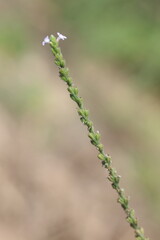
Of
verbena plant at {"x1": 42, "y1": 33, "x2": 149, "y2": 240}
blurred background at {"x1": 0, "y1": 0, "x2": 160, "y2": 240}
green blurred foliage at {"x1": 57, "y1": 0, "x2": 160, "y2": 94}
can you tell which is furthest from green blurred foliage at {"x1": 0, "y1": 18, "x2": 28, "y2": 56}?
verbena plant at {"x1": 42, "y1": 33, "x2": 149, "y2": 240}

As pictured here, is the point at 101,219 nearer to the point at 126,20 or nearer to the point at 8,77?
the point at 8,77

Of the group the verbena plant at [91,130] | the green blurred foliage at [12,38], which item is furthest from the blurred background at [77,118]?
the verbena plant at [91,130]

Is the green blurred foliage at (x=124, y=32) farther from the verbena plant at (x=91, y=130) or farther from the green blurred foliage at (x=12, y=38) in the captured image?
the verbena plant at (x=91, y=130)

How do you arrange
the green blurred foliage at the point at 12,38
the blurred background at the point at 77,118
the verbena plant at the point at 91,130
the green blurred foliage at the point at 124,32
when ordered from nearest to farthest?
1. the verbena plant at the point at 91,130
2. the blurred background at the point at 77,118
3. the green blurred foliage at the point at 124,32
4. the green blurred foliage at the point at 12,38

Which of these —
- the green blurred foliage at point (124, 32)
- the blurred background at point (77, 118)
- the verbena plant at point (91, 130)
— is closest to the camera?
the verbena plant at point (91, 130)

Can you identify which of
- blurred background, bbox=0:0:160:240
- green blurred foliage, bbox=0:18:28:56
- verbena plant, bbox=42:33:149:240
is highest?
green blurred foliage, bbox=0:18:28:56

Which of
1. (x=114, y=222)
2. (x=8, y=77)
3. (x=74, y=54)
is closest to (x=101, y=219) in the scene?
(x=114, y=222)

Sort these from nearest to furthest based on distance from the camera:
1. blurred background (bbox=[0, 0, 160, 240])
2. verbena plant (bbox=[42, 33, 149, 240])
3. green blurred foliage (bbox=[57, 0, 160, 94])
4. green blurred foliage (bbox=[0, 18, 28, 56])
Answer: verbena plant (bbox=[42, 33, 149, 240])
blurred background (bbox=[0, 0, 160, 240])
green blurred foliage (bbox=[57, 0, 160, 94])
green blurred foliage (bbox=[0, 18, 28, 56])

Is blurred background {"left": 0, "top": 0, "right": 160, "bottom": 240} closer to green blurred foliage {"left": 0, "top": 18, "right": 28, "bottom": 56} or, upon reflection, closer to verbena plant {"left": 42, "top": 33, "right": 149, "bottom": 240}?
green blurred foliage {"left": 0, "top": 18, "right": 28, "bottom": 56}
